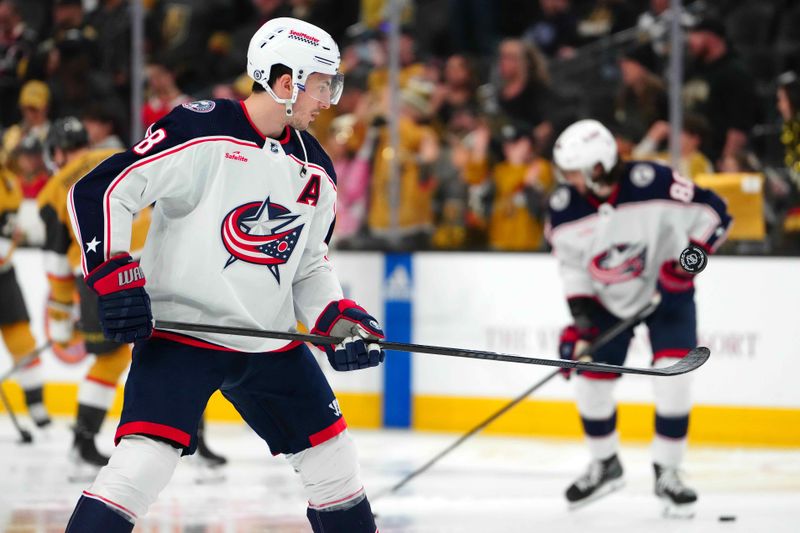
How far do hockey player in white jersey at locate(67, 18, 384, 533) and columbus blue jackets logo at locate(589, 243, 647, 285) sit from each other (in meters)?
1.85

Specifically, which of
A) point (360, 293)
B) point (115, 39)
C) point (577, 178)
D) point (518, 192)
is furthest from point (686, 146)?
point (115, 39)

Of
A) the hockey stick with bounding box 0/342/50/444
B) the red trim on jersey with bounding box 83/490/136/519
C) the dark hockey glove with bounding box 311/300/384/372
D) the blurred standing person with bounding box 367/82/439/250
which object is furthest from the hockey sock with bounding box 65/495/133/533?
the blurred standing person with bounding box 367/82/439/250

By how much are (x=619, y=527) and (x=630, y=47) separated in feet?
9.06

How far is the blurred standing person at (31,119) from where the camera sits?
721 centimetres

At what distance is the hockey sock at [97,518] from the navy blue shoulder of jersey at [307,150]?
0.82 m

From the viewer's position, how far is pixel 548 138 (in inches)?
263

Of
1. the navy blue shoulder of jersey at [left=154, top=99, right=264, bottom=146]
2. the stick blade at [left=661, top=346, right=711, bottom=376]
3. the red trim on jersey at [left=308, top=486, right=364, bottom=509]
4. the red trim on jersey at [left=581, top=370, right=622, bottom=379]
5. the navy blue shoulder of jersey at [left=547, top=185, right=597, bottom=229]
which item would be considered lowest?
the red trim on jersey at [left=581, top=370, right=622, bottom=379]

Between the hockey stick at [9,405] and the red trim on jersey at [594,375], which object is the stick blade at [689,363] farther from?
the hockey stick at [9,405]

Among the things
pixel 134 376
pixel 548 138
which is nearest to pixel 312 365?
pixel 134 376

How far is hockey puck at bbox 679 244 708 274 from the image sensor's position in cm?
396

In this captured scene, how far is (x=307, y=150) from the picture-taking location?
3076mm

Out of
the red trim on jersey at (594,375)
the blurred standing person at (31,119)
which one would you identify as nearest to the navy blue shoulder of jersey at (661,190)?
the red trim on jersey at (594,375)

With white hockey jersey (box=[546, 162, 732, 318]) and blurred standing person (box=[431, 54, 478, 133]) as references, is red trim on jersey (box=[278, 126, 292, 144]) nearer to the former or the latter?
white hockey jersey (box=[546, 162, 732, 318])

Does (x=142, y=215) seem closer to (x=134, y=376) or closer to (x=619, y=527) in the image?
(x=619, y=527)
